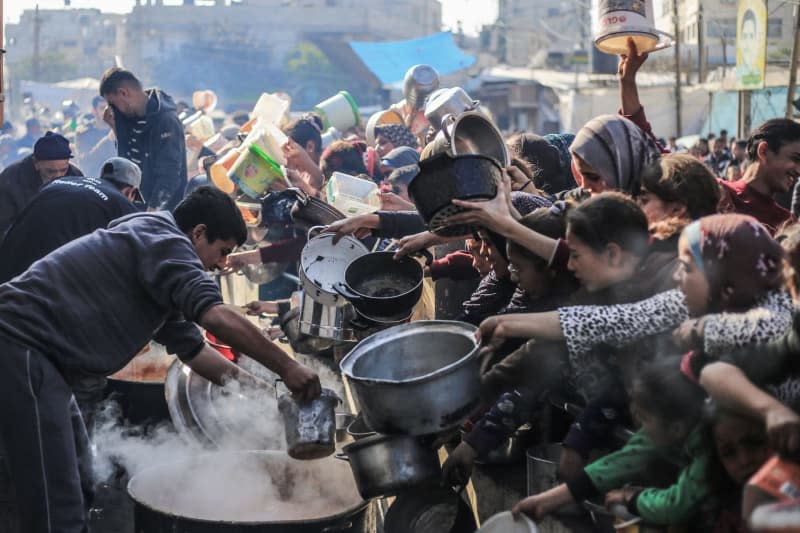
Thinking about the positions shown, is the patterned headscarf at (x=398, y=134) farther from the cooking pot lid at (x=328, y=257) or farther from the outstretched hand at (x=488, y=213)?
the outstretched hand at (x=488, y=213)

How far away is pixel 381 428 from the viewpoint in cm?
360

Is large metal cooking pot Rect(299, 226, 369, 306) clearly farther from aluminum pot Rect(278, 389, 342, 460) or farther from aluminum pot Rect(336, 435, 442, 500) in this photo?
aluminum pot Rect(336, 435, 442, 500)

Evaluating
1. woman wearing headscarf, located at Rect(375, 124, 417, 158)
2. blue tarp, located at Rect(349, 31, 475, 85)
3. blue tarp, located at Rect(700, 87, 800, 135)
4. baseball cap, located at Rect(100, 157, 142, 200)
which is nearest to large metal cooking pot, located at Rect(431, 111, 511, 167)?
baseball cap, located at Rect(100, 157, 142, 200)

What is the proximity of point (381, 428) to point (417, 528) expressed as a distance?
59 centimetres

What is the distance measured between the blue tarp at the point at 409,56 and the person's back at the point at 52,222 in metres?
27.3

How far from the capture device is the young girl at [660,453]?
282 centimetres

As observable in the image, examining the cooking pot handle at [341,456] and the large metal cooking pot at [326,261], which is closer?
the cooking pot handle at [341,456]

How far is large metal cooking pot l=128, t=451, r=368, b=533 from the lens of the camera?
15.8 ft

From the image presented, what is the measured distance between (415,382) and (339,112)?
9.60 meters

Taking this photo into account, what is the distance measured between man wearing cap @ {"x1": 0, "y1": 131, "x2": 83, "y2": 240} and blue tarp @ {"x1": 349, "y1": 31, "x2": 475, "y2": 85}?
25.4 m

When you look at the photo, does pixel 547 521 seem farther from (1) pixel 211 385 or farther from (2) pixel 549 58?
(2) pixel 549 58

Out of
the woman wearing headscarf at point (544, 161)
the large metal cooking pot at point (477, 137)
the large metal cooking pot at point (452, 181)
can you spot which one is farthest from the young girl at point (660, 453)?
the woman wearing headscarf at point (544, 161)

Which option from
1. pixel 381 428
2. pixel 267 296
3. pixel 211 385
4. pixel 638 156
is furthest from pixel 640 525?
pixel 267 296

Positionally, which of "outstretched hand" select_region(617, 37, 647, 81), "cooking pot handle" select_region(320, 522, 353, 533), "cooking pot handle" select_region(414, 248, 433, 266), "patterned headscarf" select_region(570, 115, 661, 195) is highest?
"outstretched hand" select_region(617, 37, 647, 81)
